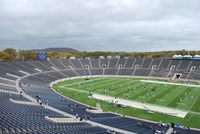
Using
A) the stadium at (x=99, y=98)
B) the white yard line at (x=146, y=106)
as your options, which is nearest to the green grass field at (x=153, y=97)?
the stadium at (x=99, y=98)

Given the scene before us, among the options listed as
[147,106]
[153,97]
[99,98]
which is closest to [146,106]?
[147,106]

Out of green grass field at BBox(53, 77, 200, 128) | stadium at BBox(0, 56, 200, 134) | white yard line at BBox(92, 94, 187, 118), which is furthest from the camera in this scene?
white yard line at BBox(92, 94, 187, 118)

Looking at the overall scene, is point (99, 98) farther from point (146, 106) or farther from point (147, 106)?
point (147, 106)

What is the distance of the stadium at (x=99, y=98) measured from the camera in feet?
117

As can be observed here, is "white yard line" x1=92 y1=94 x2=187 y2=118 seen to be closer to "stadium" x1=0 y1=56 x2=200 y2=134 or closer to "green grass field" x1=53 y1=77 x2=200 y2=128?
"stadium" x1=0 y1=56 x2=200 y2=134

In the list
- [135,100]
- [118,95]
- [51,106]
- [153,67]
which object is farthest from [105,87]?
[153,67]

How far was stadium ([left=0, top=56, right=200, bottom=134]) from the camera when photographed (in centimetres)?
3553

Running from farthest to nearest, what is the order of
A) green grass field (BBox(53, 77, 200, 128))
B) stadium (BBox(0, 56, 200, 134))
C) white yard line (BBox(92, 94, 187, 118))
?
white yard line (BBox(92, 94, 187, 118)) < green grass field (BBox(53, 77, 200, 128)) < stadium (BBox(0, 56, 200, 134))

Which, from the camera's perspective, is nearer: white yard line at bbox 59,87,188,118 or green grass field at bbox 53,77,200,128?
green grass field at bbox 53,77,200,128

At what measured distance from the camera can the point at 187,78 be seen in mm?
98500

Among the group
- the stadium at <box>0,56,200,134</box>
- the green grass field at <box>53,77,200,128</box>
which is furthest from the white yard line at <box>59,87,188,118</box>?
the green grass field at <box>53,77,200,128</box>

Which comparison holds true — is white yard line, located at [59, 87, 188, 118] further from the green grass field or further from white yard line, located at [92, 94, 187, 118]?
the green grass field

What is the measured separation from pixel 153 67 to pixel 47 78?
4666 cm

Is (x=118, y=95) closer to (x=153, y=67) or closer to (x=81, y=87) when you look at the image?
(x=81, y=87)
